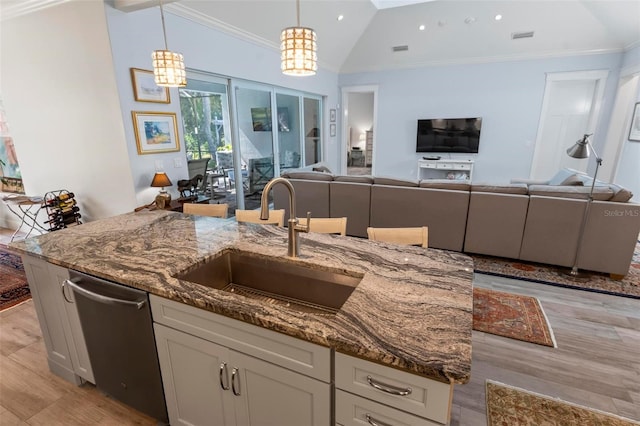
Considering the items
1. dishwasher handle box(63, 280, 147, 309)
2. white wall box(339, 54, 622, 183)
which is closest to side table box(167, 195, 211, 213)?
dishwasher handle box(63, 280, 147, 309)

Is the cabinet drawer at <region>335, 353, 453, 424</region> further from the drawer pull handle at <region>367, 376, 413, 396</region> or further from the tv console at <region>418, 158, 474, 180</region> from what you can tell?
A: the tv console at <region>418, 158, 474, 180</region>

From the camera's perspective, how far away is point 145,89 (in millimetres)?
3387

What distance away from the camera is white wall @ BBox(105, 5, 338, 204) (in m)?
3.18

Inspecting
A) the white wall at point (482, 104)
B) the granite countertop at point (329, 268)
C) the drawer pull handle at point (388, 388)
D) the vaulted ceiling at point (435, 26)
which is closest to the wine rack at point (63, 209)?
the granite countertop at point (329, 268)

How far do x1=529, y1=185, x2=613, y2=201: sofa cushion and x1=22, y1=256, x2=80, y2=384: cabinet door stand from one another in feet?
13.4

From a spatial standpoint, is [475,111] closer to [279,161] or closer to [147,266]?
[279,161]

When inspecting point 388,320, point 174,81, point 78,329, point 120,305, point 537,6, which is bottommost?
point 78,329

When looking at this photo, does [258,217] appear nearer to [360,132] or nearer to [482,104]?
[482,104]

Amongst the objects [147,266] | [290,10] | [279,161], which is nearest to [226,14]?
[290,10]

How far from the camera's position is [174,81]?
2146mm

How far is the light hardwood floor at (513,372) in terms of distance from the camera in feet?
6.03

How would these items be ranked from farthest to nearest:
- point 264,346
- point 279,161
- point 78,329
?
point 279,161, point 78,329, point 264,346

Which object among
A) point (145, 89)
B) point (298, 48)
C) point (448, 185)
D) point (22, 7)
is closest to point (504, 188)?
point (448, 185)

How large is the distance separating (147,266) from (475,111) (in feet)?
23.7
